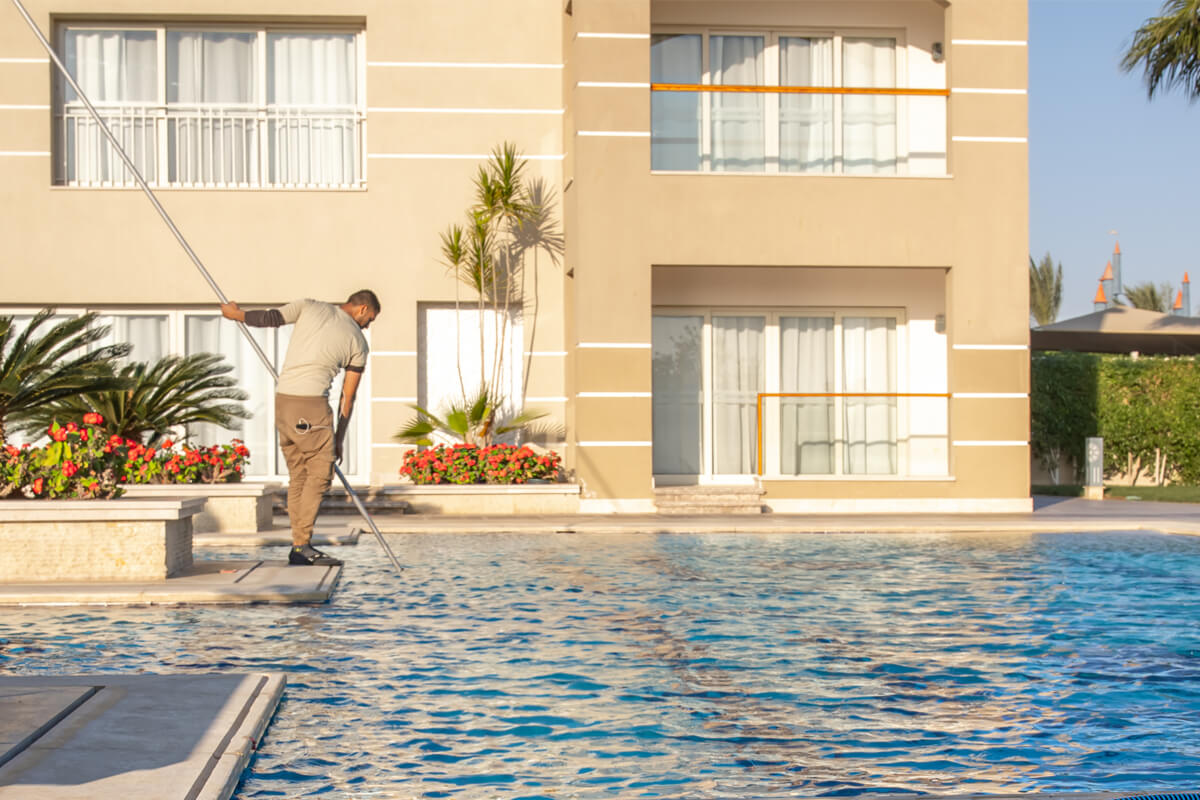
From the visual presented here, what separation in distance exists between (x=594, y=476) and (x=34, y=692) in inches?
466

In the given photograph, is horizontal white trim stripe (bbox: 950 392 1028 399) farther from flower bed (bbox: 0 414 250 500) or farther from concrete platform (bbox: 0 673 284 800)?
concrete platform (bbox: 0 673 284 800)

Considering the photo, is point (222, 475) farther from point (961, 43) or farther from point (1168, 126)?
point (1168, 126)

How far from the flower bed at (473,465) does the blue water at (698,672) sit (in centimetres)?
582

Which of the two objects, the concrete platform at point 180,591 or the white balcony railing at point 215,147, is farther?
the white balcony railing at point 215,147

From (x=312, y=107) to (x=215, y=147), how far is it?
145cm

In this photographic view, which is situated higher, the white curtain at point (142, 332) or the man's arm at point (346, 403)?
the white curtain at point (142, 332)

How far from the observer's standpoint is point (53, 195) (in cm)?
1786

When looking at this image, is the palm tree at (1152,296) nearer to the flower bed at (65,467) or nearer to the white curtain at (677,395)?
the white curtain at (677,395)

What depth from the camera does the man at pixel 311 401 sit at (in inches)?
388

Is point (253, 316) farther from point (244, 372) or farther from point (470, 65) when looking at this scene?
point (470, 65)

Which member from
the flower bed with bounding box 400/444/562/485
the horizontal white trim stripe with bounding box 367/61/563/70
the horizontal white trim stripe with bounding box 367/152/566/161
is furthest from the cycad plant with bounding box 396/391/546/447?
the horizontal white trim stripe with bounding box 367/61/563/70


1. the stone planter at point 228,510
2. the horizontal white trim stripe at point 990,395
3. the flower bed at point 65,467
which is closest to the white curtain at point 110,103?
the stone planter at point 228,510

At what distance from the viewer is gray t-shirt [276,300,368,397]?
9969 millimetres

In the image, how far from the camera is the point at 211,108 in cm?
1823
